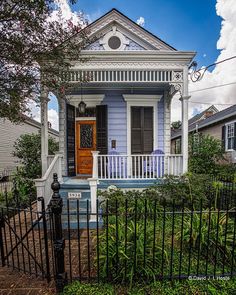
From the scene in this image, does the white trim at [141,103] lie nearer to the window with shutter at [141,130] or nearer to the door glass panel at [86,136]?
the window with shutter at [141,130]

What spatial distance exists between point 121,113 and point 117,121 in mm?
348

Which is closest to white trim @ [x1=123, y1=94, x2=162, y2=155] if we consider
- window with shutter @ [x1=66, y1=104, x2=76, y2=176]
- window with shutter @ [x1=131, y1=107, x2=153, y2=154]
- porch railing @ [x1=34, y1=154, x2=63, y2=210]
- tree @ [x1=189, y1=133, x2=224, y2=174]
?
window with shutter @ [x1=131, y1=107, x2=153, y2=154]

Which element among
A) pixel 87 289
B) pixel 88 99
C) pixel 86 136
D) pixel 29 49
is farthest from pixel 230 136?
pixel 87 289

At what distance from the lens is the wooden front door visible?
25.2 feet

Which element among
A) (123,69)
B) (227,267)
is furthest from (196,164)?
(227,267)

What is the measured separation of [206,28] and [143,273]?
13.2m

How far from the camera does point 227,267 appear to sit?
3006 millimetres

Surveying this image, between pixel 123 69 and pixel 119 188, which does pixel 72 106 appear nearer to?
pixel 123 69

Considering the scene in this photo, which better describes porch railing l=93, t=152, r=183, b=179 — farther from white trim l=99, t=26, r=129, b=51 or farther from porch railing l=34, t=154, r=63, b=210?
white trim l=99, t=26, r=129, b=51

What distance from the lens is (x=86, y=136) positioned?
7777 mm

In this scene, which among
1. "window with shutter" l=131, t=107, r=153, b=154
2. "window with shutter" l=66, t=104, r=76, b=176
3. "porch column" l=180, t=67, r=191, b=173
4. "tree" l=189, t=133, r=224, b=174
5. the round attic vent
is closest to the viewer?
"porch column" l=180, t=67, r=191, b=173

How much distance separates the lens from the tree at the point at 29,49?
11.5 ft

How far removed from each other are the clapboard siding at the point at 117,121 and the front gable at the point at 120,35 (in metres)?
1.81

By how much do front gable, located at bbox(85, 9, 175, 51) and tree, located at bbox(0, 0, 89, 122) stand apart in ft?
9.28
